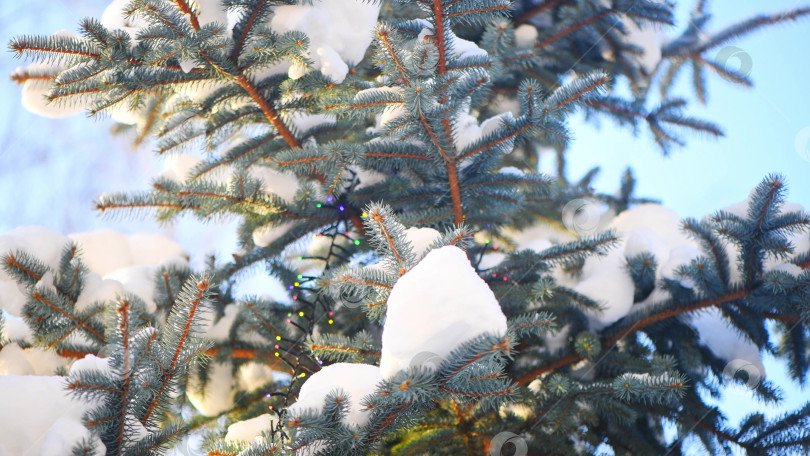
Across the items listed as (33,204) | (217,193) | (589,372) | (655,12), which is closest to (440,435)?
(589,372)

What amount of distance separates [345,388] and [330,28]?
118cm

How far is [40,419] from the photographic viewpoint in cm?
118

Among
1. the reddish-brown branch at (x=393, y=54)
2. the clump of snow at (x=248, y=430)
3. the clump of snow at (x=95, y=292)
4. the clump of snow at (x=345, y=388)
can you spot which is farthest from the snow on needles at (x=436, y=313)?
the clump of snow at (x=95, y=292)

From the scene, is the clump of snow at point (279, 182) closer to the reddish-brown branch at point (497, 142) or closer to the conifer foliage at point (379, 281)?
the conifer foliage at point (379, 281)

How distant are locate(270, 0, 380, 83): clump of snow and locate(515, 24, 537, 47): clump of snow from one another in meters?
1.14

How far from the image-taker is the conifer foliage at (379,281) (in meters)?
1.16

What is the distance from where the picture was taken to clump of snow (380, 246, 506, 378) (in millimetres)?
1082

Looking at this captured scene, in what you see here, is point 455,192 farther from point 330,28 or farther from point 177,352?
point 177,352

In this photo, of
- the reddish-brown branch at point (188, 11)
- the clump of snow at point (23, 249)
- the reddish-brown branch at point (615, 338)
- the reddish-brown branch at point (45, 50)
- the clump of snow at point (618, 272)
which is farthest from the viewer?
the clump of snow at point (618, 272)

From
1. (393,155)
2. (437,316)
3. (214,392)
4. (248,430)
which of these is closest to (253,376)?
(214,392)

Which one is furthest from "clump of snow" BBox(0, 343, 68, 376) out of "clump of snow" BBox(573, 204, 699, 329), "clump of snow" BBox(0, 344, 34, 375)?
"clump of snow" BBox(573, 204, 699, 329)

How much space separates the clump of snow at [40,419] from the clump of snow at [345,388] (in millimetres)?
375

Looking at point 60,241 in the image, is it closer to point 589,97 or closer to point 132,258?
point 132,258

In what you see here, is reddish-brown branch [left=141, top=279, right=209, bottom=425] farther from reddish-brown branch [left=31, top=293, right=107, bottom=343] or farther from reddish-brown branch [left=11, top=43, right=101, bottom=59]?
reddish-brown branch [left=11, top=43, right=101, bottom=59]
